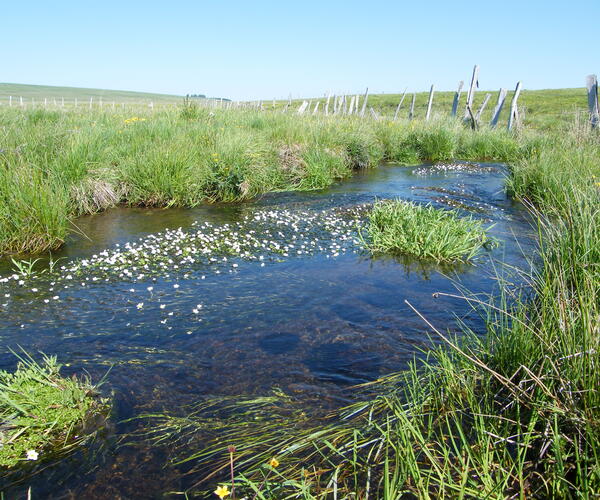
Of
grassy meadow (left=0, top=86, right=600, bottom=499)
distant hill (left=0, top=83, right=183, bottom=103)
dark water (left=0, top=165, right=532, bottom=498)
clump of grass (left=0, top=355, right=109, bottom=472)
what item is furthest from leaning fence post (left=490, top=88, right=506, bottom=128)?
distant hill (left=0, top=83, right=183, bottom=103)

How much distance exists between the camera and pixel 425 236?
7.94 m

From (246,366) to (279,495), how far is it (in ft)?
5.99

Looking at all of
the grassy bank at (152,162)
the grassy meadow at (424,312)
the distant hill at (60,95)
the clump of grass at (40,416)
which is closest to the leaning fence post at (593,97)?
the grassy bank at (152,162)

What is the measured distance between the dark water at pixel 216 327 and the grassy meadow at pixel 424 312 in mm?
341

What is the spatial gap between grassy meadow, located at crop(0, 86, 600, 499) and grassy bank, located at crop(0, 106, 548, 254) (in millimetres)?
40

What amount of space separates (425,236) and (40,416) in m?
6.30

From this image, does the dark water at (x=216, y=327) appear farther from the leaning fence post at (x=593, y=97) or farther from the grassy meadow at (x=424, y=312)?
the leaning fence post at (x=593, y=97)

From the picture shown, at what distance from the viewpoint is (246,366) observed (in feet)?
14.4

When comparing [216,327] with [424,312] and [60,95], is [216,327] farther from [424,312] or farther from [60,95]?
[60,95]

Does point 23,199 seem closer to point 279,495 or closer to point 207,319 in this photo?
point 207,319

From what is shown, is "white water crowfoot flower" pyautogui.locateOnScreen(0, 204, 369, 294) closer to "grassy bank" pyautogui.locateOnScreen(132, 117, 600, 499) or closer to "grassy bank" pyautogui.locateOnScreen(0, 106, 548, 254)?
"grassy bank" pyautogui.locateOnScreen(0, 106, 548, 254)

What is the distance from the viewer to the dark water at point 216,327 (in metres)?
3.78

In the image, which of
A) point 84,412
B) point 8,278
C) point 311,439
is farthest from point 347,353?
point 8,278

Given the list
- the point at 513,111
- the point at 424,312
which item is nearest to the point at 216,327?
the point at 424,312
